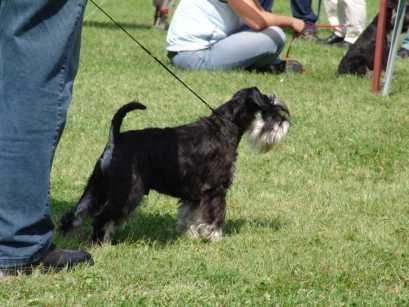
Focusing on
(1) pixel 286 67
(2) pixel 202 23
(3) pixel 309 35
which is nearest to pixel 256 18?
(2) pixel 202 23

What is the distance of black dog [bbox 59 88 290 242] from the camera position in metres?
5.23

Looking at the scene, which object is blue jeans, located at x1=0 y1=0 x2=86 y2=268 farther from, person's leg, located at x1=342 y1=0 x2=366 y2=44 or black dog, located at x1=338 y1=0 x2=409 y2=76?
person's leg, located at x1=342 y1=0 x2=366 y2=44

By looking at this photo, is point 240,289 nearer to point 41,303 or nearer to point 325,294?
point 325,294

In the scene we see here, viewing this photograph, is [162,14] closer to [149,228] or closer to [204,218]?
[149,228]

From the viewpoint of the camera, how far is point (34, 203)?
427cm

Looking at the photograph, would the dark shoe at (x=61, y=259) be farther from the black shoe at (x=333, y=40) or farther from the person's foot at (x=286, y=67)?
the black shoe at (x=333, y=40)

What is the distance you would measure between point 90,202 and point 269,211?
1.37 metres

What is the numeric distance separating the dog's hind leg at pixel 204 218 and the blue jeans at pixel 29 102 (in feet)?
4.43

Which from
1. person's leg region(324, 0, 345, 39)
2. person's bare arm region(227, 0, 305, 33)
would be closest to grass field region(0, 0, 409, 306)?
person's bare arm region(227, 0, 305, 33)

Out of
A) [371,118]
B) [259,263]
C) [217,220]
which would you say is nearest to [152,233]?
[217,220]

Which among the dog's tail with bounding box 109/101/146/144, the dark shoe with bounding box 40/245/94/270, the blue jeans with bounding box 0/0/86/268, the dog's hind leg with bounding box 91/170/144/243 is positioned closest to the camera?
the blue jeans with bounding box 0/0/86/268

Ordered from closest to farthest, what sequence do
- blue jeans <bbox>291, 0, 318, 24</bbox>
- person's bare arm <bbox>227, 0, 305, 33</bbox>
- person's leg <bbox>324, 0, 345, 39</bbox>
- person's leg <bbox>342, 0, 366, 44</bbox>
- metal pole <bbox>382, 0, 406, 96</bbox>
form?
metal pole <bbox>382, 0, 406, 96</bbox>
person's bare arm <bbox>227, 0, 305, 33</bbox>
person's leg <bbox>342, 0, 366, 44</bbox>
person's leg <bbox>324, 0, 345, 39</bbox>
blue jeans <bbox>291, 0, 318, 24</bbox>

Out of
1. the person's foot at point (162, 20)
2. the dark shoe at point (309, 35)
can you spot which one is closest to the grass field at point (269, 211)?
the dark shoe at point (309, 35)

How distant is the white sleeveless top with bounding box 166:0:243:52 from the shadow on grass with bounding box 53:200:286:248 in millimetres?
4858
